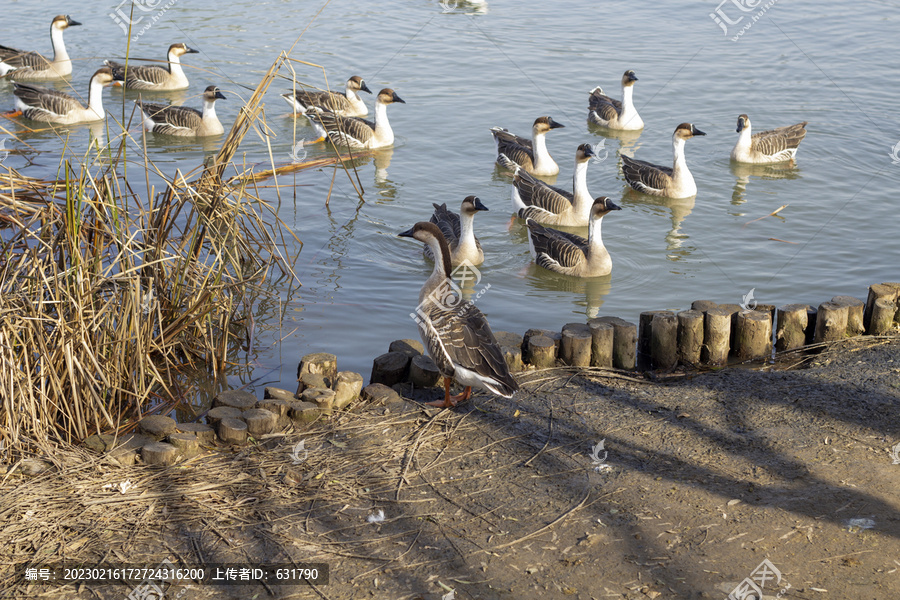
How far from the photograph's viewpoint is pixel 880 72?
1678 cm

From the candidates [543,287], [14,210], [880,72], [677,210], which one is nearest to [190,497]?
[14,210]

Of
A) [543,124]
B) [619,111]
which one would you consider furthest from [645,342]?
[619,111]

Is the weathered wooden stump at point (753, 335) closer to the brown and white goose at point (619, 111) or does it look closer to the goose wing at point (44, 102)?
the brown and white goose at point (619, 111)

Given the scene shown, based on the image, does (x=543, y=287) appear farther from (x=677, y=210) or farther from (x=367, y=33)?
(x=367, y=33)

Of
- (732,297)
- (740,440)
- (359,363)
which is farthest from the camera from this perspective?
(732,297)

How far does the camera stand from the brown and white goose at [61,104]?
1523cm

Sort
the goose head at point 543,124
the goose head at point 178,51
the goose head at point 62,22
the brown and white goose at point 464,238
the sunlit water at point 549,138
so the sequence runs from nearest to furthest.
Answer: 1. the sunlit water at point 549,138
2. the brown and white goose at point 464,238
3. the goose head at point 543,124
4. the goose head at point 178,51
5. the goose head at point 62,22

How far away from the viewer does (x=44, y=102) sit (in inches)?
600

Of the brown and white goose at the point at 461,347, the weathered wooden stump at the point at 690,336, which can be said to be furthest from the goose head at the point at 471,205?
the weathered wooden stump at the point at 690,336

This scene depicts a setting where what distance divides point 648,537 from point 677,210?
8.46 meters

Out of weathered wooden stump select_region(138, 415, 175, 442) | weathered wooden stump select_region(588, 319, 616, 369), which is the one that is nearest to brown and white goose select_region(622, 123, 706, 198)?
weathered wooden stump select_region(588, 319, 616, 369)

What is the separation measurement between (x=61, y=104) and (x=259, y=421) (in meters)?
12.2

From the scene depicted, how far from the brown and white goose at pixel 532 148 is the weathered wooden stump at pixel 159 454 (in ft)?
29.8

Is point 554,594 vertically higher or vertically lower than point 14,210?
lower
